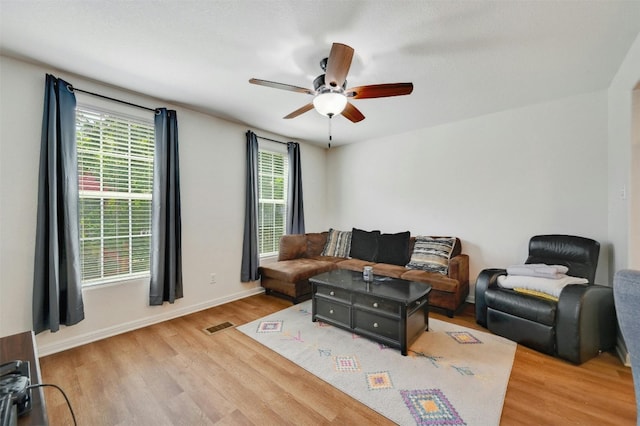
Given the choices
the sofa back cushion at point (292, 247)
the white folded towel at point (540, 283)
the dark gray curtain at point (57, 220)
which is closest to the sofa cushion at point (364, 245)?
the sofa back cushion at point (292, 247)

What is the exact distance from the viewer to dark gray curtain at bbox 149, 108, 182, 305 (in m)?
2.94

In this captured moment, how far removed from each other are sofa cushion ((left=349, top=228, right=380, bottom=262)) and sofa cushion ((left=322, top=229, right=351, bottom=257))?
105 millimetres

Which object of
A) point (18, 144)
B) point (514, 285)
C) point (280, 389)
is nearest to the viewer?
point (280, 389)

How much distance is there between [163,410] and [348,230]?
Answer: 3.79m

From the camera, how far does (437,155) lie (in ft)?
12.8

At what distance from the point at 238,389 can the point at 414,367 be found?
52.8 inches

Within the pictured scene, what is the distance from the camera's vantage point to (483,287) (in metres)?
2.72

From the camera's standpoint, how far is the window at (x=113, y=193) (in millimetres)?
2580

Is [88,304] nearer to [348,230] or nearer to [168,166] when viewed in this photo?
[168,166]

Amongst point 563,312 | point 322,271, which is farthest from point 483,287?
Answer: point 322,271

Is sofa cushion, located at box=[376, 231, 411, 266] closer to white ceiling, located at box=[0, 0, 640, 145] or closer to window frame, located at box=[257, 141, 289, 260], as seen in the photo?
window frame, located at box=[257, 141, 289, 260]

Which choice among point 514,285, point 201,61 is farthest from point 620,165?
point 201,61

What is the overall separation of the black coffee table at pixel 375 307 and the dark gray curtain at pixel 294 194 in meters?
1.72

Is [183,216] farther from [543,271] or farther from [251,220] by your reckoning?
[543,271]
